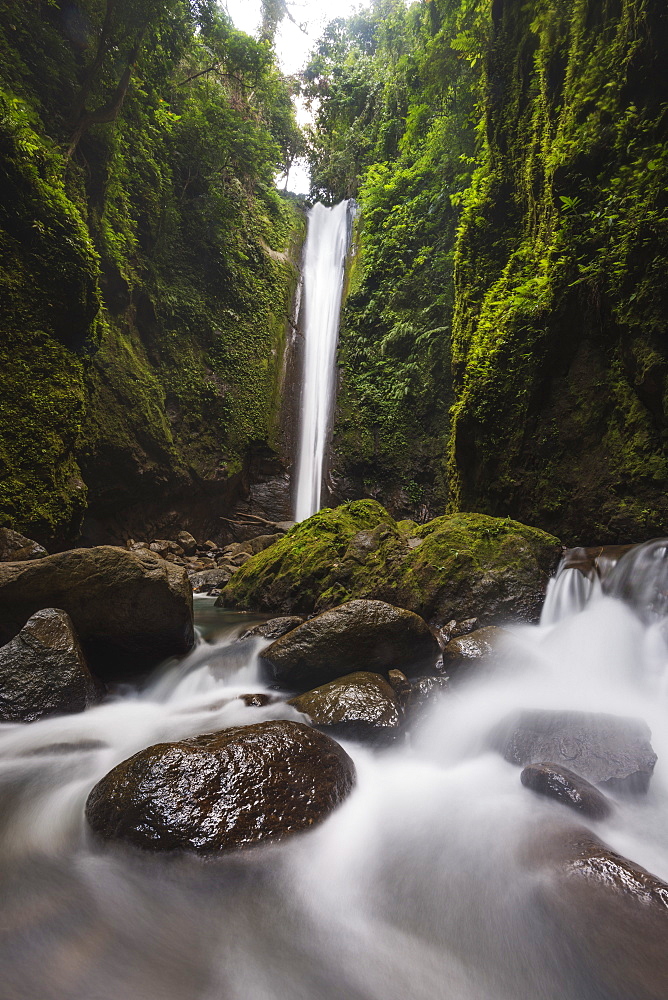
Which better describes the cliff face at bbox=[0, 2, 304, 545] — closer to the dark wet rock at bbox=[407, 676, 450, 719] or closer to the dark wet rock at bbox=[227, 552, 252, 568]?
the dark wet rock at bbox=[227, 552, 252, 568]

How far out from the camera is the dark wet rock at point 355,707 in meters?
3.16

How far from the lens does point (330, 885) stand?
6.37 feet

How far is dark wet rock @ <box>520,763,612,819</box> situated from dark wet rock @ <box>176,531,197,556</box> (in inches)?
377

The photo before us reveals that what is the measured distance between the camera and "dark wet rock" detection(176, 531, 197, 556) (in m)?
11.0

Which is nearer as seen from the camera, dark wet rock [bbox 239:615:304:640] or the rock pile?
dark wet rock [bbox 239:615:304:640]

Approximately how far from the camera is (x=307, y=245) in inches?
725

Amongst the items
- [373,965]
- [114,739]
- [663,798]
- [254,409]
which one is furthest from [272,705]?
[254,409]

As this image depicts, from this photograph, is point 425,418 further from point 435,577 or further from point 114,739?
point 114,739

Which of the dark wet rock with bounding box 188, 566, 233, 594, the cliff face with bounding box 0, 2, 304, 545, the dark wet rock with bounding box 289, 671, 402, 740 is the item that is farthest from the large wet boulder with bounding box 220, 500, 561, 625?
the cliff face with bounding box 0, 2, 304, 545

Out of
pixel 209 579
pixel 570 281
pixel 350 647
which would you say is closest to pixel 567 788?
pixel 350 647

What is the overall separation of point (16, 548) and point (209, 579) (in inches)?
165

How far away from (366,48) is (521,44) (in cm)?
1745

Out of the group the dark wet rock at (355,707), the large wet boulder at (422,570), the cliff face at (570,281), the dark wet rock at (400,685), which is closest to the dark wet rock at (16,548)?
the large wet boulder at (422,570)

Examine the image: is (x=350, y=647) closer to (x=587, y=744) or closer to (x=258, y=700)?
(x=258, y=700)
